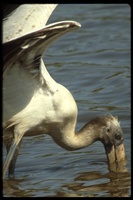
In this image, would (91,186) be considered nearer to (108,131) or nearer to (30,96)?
(108,131)

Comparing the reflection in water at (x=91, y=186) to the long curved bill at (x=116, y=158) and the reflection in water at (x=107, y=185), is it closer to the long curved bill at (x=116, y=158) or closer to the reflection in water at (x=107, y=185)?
the reflection in water at (x=107, y=185)

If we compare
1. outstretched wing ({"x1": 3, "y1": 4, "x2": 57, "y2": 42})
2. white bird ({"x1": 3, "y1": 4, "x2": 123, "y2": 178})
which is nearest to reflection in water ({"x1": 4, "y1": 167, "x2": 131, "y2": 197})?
white bird ({"x1": 3, "y1": 4, "x2": 123, "y2": 178})

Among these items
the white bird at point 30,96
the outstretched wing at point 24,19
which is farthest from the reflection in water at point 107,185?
the outstretched wing at point 24,19

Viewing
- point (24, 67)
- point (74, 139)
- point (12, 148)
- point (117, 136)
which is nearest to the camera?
point (24, 67)

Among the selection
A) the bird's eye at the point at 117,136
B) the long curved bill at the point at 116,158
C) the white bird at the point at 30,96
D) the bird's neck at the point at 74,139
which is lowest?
the long curved bill at the point at 116,158

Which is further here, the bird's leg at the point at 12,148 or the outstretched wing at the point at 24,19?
the bird's leg at the point at 12,148

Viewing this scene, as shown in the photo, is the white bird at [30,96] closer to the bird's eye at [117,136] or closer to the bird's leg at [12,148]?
the bird's leg at [12,148]

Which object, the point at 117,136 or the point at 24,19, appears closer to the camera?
the point at 24,19

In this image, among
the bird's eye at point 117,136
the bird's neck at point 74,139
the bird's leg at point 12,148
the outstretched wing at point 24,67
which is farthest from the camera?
the bird's eye at point 117,136

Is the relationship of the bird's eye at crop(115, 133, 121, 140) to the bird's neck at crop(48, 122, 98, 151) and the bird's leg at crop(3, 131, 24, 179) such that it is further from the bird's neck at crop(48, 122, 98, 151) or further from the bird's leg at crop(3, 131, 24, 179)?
the bird's leg at crop(3, 131, 24, 179)

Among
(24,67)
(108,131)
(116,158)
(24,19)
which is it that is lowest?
(116,158)

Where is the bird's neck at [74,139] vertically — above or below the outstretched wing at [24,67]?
below

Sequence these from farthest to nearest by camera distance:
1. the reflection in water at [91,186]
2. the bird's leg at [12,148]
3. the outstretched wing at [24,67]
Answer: the bird's leg at [12,148], the reflection in water at [91,186], the outstretched wing at [24,67]

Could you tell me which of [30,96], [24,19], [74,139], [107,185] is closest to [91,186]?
[107,185]
